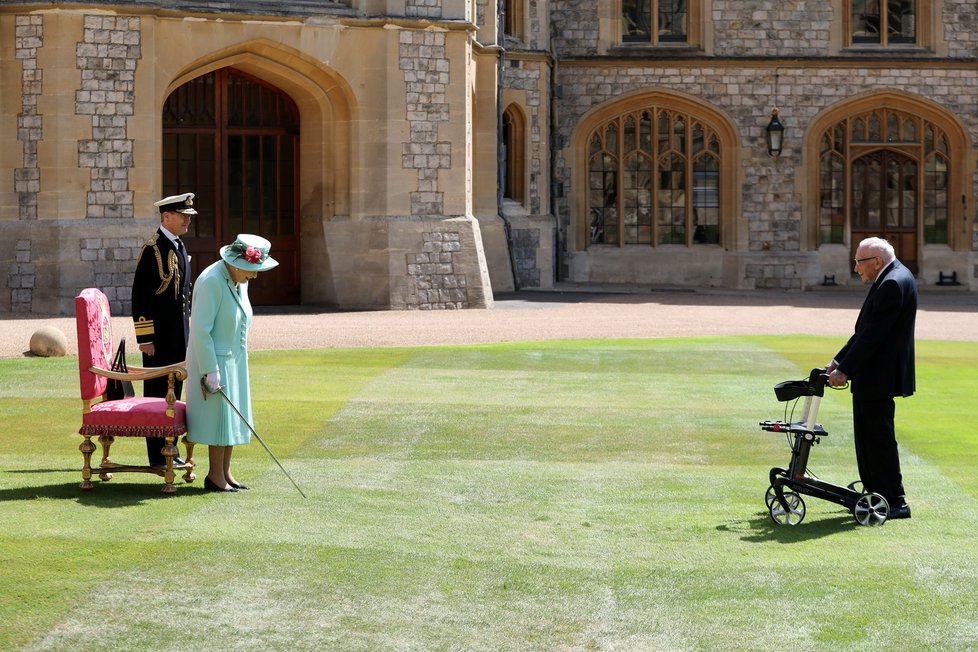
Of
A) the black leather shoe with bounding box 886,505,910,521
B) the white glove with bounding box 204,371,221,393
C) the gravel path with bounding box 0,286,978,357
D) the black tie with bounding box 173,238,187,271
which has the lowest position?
the black leather shoe with bounding box 886,505,910,521

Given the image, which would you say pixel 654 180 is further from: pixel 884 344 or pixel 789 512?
pixel 789 512

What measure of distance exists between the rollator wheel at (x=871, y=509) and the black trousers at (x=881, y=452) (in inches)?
3.7

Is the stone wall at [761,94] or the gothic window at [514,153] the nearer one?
the gothic window at [514,153]

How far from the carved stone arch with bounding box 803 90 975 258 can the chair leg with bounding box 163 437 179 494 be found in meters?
20.5

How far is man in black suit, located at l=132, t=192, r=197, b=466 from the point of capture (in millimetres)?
8367

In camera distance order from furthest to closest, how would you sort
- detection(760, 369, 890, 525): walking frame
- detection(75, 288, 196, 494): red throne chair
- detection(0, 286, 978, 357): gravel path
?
detection(0, 286, 978, 357): gravel path
detection(75, 288, 196, 494): red throne chair
detection(760, 369, 890, 525): walking frame

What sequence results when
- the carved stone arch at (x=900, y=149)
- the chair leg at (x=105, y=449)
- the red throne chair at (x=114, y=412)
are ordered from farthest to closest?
the carved stone arch at (x=900, y=149) → the chair leg at (x=105, y=449) → the red throne chair at (x=114, y=412)

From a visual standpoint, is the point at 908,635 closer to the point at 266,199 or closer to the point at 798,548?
the point at 798,548

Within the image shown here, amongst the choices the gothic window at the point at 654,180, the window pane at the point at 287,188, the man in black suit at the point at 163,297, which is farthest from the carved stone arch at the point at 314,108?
the man in black suit at the point at 163,297

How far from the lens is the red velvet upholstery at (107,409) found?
753 cm

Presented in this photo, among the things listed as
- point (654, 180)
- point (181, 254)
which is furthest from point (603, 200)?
point (181, 254)

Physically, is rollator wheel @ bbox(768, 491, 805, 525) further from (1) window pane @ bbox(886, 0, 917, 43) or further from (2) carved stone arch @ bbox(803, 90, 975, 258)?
(1) window pane @ bbox(886, 0, 917, 43)

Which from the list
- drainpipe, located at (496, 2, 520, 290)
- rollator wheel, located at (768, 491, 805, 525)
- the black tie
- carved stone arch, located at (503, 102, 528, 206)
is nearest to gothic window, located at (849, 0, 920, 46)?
carved stone arch, located at (503, 102, 528, 206)

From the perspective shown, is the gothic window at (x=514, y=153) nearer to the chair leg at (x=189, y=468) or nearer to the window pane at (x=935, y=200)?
the window pane at (x=935, y=200)
